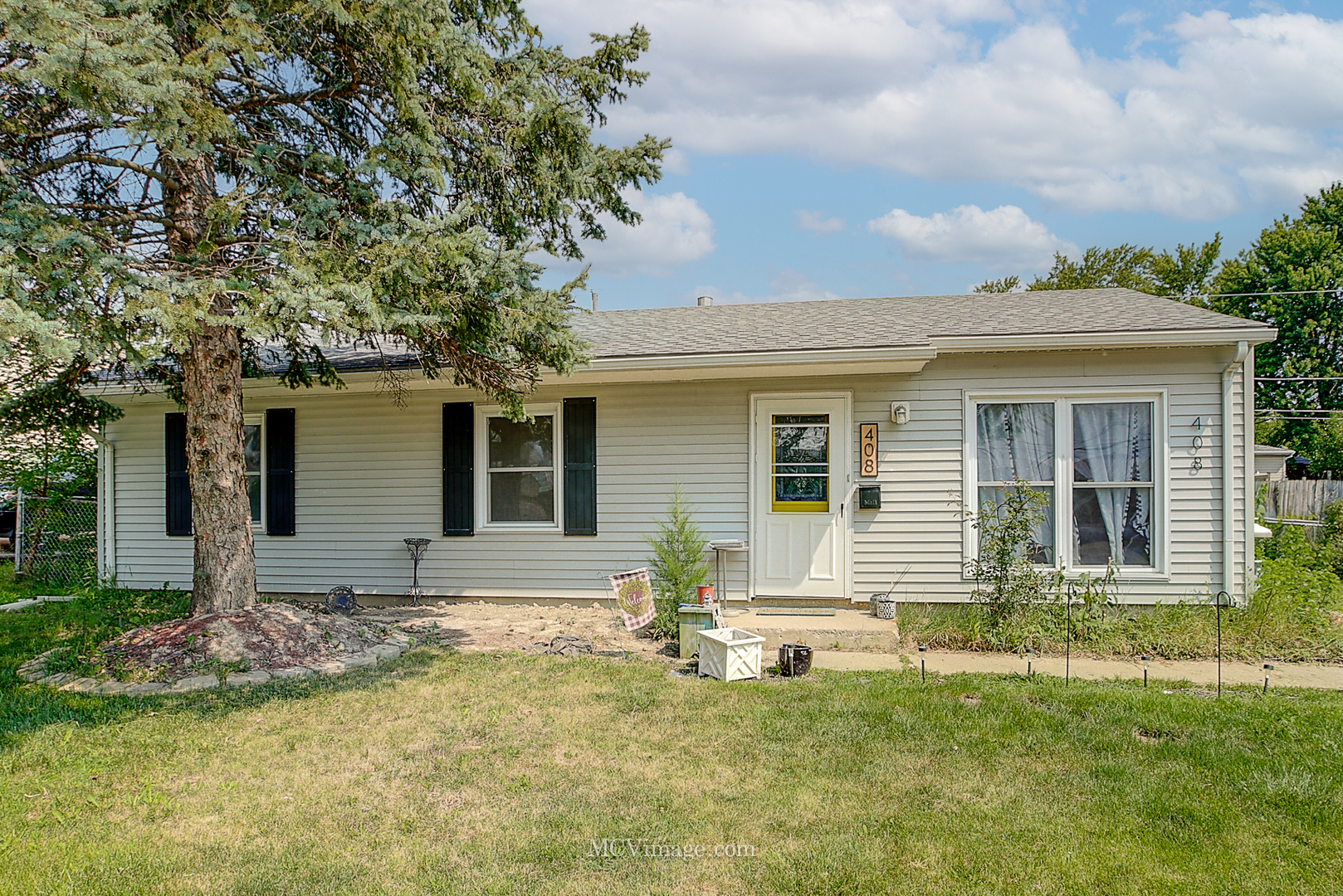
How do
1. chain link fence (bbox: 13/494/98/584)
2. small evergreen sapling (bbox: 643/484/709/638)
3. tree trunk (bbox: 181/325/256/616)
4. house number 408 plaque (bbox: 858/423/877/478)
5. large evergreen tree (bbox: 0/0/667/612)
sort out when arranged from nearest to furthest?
1. large evergreen tree (bbox: 0/0/667/612)
2. tree trunk (bbox: 181/325/256/616)
3. small evergreen sapling (bbox: 643/484/709/638)
4. house number 408 plaque (bbox: 858/423/877/478)
5. chain link fence (bbox: 13/494/98/584)

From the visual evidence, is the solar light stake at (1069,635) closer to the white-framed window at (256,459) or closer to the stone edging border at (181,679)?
the stone edging border at (181,679)

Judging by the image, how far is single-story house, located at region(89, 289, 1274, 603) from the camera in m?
7.10

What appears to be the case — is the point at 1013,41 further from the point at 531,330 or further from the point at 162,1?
the point at 162,1

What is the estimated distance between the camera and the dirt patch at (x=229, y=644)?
5.57m

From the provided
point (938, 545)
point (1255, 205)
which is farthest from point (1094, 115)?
point (1255, 205)

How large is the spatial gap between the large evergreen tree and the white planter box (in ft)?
7.93

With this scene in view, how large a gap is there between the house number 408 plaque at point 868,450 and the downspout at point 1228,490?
3057 mm

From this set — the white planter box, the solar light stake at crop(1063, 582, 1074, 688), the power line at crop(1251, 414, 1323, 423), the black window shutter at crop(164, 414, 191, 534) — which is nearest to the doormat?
the white planter box

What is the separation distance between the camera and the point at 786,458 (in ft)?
25.5

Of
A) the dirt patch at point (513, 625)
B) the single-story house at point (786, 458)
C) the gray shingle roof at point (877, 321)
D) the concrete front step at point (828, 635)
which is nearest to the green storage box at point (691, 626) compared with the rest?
the dirt patch at point (513, 625)

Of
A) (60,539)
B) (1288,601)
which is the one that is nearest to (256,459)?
(60,539)

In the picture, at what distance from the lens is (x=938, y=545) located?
24.6 ft

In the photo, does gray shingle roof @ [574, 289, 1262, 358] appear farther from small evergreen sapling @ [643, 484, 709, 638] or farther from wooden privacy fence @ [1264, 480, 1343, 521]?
wooden privacy fence @ [1264, 480, 1343, 521]

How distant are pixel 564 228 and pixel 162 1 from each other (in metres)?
3.29
